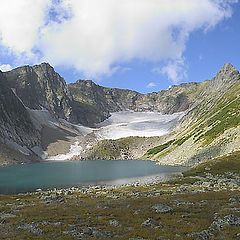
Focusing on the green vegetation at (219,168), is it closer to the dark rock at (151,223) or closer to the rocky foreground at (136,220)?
the rocky foreground at (136,220)

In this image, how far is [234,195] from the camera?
5453 cm

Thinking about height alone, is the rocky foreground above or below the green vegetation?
below

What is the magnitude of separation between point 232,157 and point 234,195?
7204cm

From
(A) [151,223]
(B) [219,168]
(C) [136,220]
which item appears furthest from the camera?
(B) [219,168]

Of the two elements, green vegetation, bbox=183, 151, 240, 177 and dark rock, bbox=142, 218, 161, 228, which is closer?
dark rock, bbox=142, 218, 161, 228

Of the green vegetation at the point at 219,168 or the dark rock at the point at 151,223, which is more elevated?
the green vegetation at the point at 219,168

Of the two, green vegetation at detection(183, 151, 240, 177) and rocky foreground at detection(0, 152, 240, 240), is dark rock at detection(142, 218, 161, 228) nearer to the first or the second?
rocky foreground at detection(0, 152, 240, 240)

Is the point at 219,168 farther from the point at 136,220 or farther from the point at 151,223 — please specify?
the point at 151,223

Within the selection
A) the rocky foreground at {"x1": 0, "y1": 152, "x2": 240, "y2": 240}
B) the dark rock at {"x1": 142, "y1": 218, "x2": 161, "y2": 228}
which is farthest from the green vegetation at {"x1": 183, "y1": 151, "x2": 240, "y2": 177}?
the dark rock at {"x1": 142, "y1": 218, "x2": 161, "y2": 228}

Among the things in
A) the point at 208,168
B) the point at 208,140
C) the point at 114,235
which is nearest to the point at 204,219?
the point at 114,235

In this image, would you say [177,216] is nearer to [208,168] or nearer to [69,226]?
[69,226]

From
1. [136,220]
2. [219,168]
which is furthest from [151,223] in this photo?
[219,168]

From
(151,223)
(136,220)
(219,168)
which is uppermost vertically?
(219,168)

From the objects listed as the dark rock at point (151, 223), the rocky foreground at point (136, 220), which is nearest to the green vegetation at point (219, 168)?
the rocky foreground at point (136, 220)
